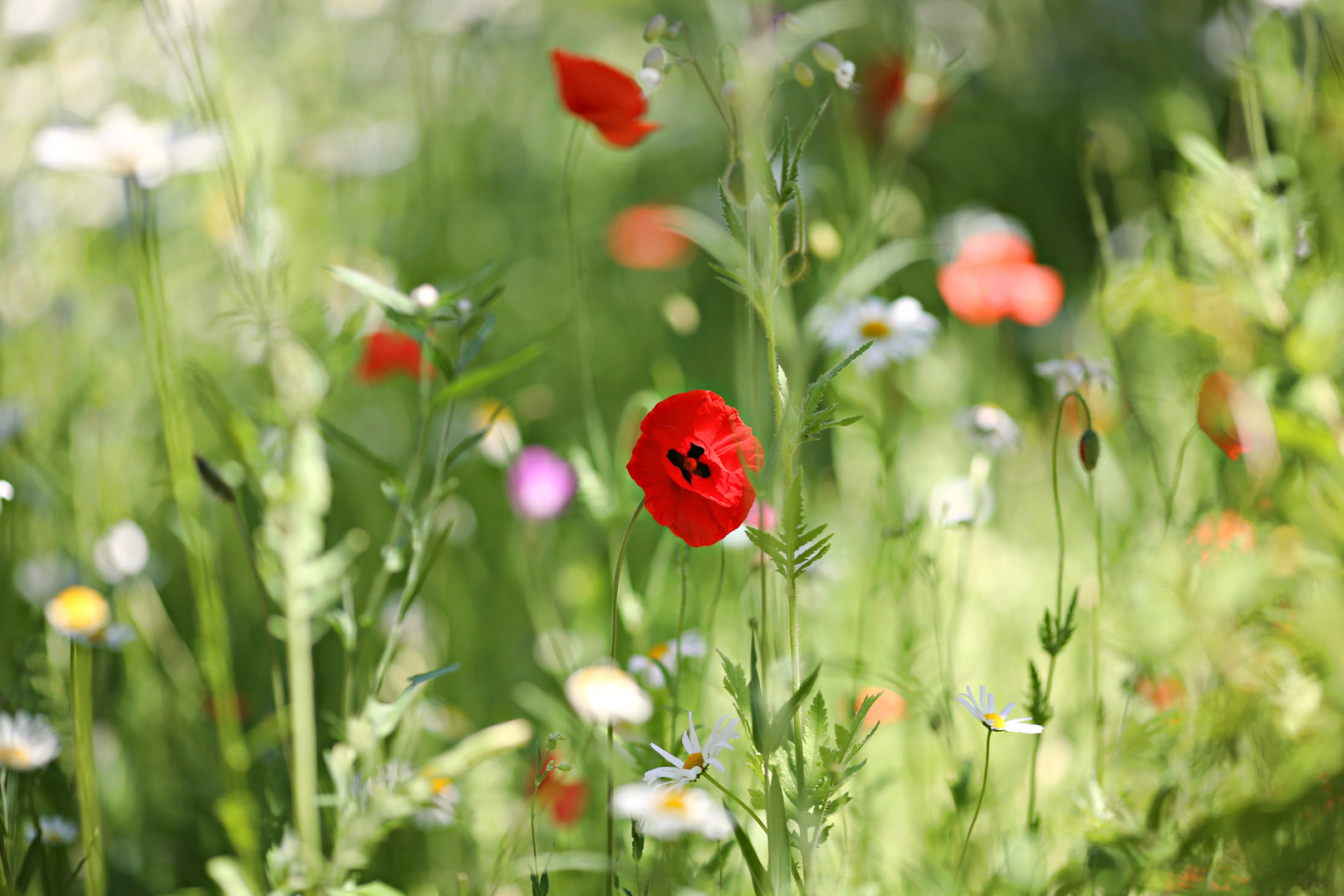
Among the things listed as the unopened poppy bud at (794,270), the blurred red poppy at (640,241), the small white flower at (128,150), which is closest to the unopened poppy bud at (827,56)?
the unopened poppy bud at (794,270)

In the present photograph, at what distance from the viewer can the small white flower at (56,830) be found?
652 mm

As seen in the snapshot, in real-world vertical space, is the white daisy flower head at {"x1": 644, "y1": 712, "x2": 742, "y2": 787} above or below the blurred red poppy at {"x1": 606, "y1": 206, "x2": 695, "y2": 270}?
below

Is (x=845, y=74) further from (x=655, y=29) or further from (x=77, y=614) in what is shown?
(x=77, y=614)

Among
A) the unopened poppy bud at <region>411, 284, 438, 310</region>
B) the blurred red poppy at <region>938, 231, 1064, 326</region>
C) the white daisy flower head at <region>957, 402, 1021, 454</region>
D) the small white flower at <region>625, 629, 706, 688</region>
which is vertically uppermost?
the blurred red poppy at <region>938, 231, 1064, 326</region>

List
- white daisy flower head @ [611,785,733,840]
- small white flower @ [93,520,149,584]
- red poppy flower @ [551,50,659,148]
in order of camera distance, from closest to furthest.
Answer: white daisy flower head @ [611,785,733,840] → red poppy flower @ [551,50,659,148] → small white flower @ [93,520,149,584]

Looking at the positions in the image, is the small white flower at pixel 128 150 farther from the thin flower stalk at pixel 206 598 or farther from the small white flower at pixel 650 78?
the small white flower at pixel 650 78

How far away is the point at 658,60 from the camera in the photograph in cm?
52

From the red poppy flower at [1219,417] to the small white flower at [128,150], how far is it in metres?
0.79

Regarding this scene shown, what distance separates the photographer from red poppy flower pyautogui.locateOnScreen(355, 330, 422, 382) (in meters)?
1.00

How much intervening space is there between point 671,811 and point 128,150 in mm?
713

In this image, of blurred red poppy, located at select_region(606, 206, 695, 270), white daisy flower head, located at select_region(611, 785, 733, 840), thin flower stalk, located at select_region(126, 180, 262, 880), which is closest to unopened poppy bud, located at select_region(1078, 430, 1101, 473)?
white daisy flower head, located at select_region(611, 785, 733, 840)

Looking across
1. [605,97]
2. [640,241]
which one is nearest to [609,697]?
[605,97]

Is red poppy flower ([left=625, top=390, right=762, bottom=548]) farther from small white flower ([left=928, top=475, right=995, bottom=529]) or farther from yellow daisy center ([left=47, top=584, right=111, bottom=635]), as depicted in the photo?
yellow daisy center ([left=47, top=584, right=111, bottom=635])

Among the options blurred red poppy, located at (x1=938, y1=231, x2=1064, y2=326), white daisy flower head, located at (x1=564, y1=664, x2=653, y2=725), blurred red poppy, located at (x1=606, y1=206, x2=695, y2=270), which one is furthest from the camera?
blurred red poppy, located at (x1=606, y1=206, x2=695, y2=270)
